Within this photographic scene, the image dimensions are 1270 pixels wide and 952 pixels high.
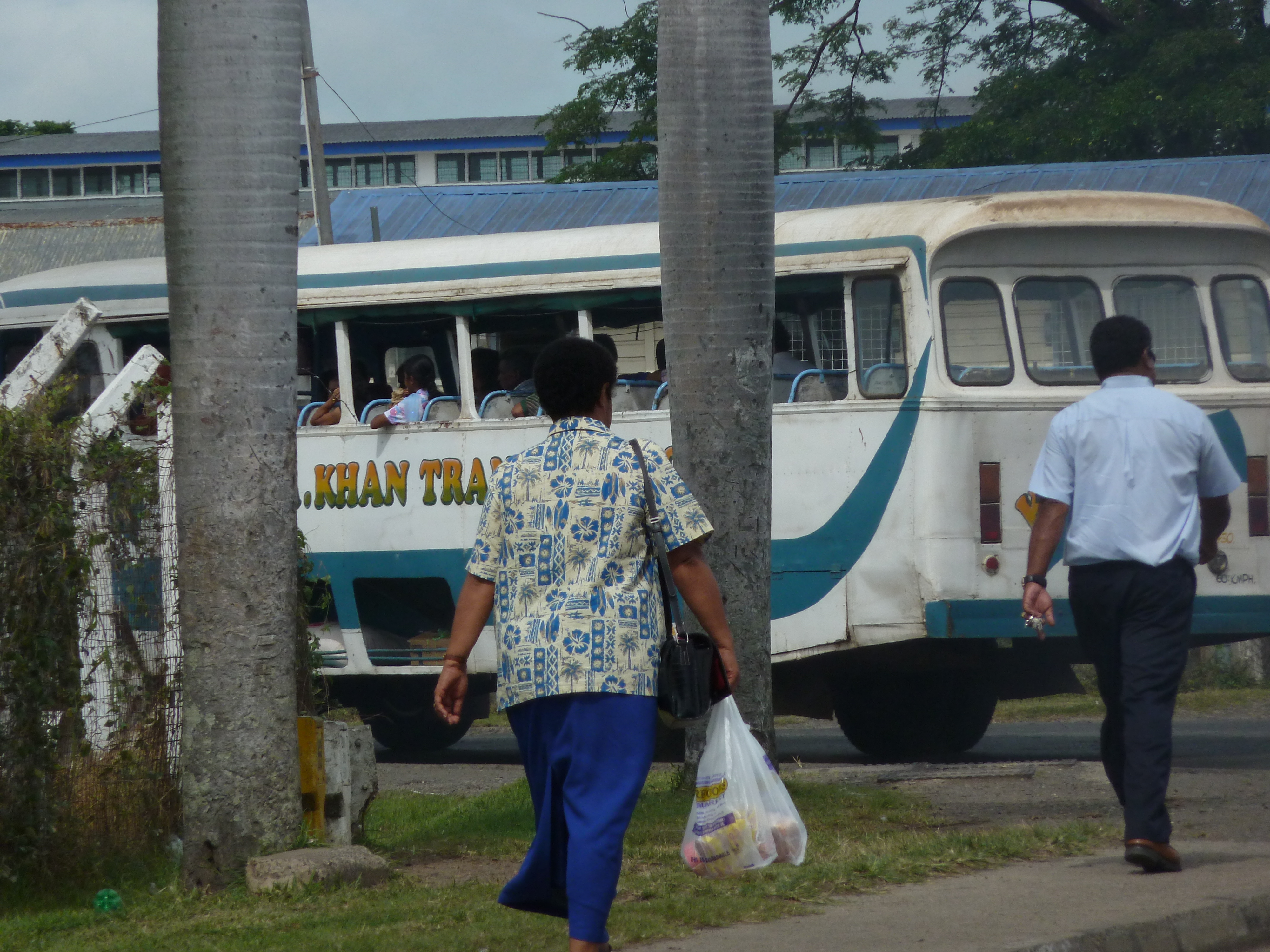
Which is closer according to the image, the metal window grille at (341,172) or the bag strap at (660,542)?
the bag strap at (660,542)

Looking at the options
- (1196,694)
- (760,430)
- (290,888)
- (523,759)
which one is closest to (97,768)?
(290,888)

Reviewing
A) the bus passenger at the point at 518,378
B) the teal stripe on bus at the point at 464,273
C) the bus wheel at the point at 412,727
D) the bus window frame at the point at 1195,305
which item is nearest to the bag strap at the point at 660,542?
the teal stripe on bus at the point at 464,273

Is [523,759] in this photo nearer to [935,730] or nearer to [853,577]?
[853,577]

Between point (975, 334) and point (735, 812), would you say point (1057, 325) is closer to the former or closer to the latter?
point (975, 334)

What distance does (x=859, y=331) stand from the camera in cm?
946

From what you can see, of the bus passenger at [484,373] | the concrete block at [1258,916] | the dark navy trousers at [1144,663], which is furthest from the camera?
the bus passenger at [484,373]

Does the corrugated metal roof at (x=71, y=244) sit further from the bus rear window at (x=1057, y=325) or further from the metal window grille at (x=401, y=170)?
the metal window grille at (x=401, y=170)

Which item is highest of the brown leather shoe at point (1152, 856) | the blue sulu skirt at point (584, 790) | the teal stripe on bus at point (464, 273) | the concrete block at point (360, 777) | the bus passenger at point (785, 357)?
the teal stripe on bus at point (464, 273)

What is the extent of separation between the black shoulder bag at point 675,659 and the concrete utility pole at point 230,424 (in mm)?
1817

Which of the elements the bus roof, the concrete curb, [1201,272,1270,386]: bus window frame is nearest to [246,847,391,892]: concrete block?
the concrete curb

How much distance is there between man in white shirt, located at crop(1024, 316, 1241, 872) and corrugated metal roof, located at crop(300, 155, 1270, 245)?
11.8 meters

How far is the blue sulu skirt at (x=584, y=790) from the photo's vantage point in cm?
429

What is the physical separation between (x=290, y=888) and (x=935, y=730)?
595 centimetres

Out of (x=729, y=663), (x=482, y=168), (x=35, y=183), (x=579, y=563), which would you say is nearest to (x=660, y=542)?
(x=579, y=563)
